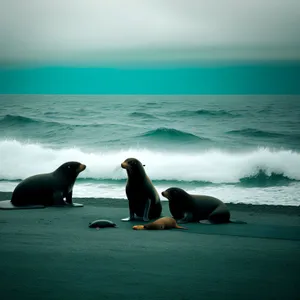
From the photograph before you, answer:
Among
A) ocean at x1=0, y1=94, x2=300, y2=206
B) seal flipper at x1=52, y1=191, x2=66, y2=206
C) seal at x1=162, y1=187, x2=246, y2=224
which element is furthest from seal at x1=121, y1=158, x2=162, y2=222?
ocean at x1=0, y1=94, x2=300, y2=206

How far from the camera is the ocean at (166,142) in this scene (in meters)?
12.3

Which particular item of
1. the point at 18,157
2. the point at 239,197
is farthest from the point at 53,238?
the point at 18,157

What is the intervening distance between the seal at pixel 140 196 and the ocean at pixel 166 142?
9.15 ft

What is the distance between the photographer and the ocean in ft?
40.3

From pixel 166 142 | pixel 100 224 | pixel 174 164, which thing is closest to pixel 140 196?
pixel 100 224

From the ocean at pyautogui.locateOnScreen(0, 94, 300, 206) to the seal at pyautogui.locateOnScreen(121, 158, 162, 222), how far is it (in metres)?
2.79

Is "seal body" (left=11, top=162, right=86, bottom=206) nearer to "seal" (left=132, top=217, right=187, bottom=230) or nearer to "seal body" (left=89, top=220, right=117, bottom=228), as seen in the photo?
"seal body" (left=89, top=220, right=117, bottom=228)

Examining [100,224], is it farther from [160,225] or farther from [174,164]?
[174,164]

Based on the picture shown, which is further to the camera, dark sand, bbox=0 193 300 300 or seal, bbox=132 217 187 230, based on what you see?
seal, bbox=132 217 187 230

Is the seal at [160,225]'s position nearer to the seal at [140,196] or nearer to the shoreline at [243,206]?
the seal at [140,196]

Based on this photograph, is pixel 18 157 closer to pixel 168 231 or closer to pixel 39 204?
pixel 39 204

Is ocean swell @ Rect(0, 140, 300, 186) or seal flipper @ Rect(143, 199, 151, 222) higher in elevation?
ocean swell @ Rect(0, 140, 300, 186)

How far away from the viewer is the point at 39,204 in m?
7.64

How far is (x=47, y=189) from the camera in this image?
771 centimetres
